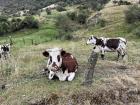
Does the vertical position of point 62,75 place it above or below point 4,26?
above

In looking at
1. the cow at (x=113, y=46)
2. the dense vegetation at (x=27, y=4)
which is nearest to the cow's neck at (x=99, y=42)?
the cow at (x=113, y=46)

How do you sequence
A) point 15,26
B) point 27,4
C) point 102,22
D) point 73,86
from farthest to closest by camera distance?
point 27,4 < point 15,26 < point 102,22 < point 73,86

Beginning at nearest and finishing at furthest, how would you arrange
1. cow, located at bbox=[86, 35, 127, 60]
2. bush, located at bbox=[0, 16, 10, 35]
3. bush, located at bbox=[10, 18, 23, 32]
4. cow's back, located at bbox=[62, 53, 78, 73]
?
cow's back, located at bbox=[62, 53, 78, 73] < cow, located at bbox=[86, 35, 127, 60] < bush, located at bbox=[0, 16, 10, 35] < bush, located at bbox=[10, 18, 23, 32]

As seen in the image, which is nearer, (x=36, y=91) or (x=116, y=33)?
(x=36, y=91)

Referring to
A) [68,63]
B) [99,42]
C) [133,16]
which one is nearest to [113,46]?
[99,42]

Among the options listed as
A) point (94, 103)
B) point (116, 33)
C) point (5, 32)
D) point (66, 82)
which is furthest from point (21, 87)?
point (5, 32)

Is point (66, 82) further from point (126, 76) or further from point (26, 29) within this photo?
point (26, 29)

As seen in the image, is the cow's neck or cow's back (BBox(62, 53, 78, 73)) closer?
cow's back (BBox(62, 53, 78, 73))

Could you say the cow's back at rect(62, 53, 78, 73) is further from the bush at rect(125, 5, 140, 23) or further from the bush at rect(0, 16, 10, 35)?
the bush at rect(0, 16, 10, 35)

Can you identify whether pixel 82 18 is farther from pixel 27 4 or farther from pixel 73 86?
pixel 27 4

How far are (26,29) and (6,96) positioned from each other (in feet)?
251

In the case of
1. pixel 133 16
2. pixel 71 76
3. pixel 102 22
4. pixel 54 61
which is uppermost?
pixel 54 61

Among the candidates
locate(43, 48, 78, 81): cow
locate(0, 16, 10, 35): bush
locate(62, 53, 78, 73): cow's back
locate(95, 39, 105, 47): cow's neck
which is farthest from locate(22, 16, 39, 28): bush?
locate(43, 48, 78, 81): cow

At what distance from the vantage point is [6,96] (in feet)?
44.0
